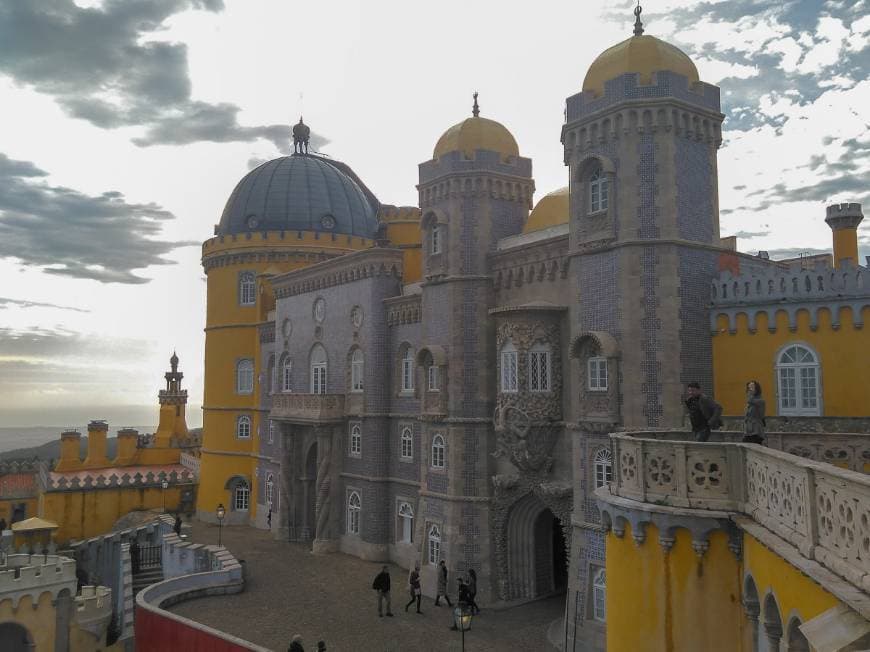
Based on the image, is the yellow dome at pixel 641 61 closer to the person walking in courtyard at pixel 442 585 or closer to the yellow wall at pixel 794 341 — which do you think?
the yellow wall at pixel 794 341

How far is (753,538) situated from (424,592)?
1680cm

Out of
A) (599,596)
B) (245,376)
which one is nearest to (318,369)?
(245,376)

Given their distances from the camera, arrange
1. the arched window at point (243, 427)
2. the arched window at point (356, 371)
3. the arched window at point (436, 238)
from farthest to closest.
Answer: the arched window at point (243, 427) → the arched window at point (356, 371) → the arched window at point (436, 238)

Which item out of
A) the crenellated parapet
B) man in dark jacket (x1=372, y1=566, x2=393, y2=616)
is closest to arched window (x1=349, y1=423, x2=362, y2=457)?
Result: man in dark jacket (x1=372, y1=566, x2=393, y2=616)

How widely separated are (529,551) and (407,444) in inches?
278

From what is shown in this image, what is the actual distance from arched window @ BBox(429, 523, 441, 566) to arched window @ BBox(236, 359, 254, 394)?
59.7ft

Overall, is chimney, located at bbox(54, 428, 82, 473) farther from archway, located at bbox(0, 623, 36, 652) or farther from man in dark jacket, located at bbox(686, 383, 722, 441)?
man in dark jacket, located at bbox(686, 383, 722, 441)

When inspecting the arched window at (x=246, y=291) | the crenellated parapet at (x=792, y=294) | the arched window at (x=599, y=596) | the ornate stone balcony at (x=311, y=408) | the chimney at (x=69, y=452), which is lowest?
the arched window at (x=599, y=596)

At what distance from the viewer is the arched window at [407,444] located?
2809 cm

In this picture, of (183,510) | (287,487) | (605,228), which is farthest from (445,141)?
(183,510)

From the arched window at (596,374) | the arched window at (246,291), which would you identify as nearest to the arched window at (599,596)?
the arched window at (596,374)

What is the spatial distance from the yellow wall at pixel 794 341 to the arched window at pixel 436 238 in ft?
33.7

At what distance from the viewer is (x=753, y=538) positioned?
30.7 feet

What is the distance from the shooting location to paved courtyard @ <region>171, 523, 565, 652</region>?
19.9 m
